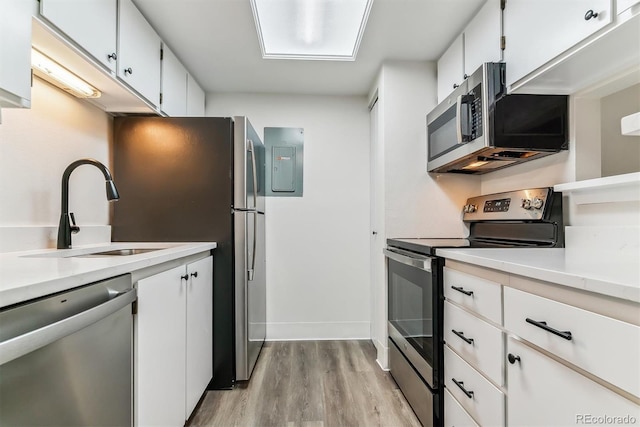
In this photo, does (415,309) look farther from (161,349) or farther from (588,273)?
(161,349)

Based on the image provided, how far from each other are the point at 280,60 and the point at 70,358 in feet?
6.99

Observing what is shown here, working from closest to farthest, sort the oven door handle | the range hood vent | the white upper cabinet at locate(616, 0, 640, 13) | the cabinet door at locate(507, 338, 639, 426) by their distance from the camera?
the cabinet door at locate(507, 338, 639, 426)
the white upper cabinet at locate(616, 0, 640, 13)
the oven door handle
the range hood vent

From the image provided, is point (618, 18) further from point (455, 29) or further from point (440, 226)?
point (440, 226)

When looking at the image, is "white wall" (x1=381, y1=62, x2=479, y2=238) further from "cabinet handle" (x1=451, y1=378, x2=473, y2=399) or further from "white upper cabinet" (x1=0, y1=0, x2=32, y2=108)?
"white upper cabinet" (x1=0, y1=0, x2=32, y2=108)

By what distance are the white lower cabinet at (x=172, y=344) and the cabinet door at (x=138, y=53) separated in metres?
1.00

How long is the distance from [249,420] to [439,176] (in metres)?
1.98

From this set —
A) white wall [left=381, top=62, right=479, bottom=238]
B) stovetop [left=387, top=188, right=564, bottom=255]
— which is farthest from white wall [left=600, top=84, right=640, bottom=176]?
white wall [left=381, top=62, right=479, bottom=238]

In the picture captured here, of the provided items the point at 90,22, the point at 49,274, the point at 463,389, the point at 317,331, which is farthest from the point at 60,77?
the point at 317,331

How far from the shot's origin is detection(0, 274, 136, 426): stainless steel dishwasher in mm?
597

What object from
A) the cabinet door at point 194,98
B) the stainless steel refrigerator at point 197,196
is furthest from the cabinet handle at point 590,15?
the cabinet door at point 194,98

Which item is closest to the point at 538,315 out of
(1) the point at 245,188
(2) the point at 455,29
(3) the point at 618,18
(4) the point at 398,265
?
(3) the point at 618,18

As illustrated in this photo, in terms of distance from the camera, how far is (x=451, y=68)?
6.74 feet

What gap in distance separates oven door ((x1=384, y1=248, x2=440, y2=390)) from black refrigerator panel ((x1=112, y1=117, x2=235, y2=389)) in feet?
3.50

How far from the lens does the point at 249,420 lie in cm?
166
